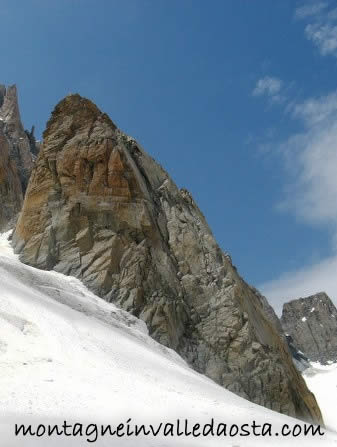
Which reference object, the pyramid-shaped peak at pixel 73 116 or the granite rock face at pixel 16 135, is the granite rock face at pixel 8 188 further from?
the pyramid-shaped peak at pixel 73 116

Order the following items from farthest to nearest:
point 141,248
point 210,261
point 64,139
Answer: point 64,139, point 210,261, point 141,248

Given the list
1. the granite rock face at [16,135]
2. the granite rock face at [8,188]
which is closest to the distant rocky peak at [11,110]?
the granite rock face at [16,135]

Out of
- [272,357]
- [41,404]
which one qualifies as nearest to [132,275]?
[272,357]

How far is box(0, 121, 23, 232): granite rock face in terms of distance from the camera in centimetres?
6075

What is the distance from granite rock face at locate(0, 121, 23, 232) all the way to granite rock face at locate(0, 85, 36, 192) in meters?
3.26

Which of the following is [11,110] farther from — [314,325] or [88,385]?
[314,325]

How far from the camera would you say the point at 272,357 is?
98.5 feet

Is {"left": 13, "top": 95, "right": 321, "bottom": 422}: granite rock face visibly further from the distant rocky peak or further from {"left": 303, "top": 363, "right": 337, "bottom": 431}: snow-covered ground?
{"left": 303, "top": 363, "right": 337, "bottom": 431}: snow-covered ground

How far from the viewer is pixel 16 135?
276 feet

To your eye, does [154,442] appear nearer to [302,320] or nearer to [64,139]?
[64,139]

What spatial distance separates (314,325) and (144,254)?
15841 centimetres

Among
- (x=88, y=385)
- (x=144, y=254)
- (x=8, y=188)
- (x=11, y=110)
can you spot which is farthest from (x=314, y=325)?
(x=88, y=385)

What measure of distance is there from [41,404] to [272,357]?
21651mm

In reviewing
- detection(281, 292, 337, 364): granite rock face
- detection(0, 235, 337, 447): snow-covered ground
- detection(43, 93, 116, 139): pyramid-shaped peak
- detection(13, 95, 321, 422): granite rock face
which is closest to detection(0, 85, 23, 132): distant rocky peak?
detection(43, 93, 116, 139): pyramid-shaped peak
